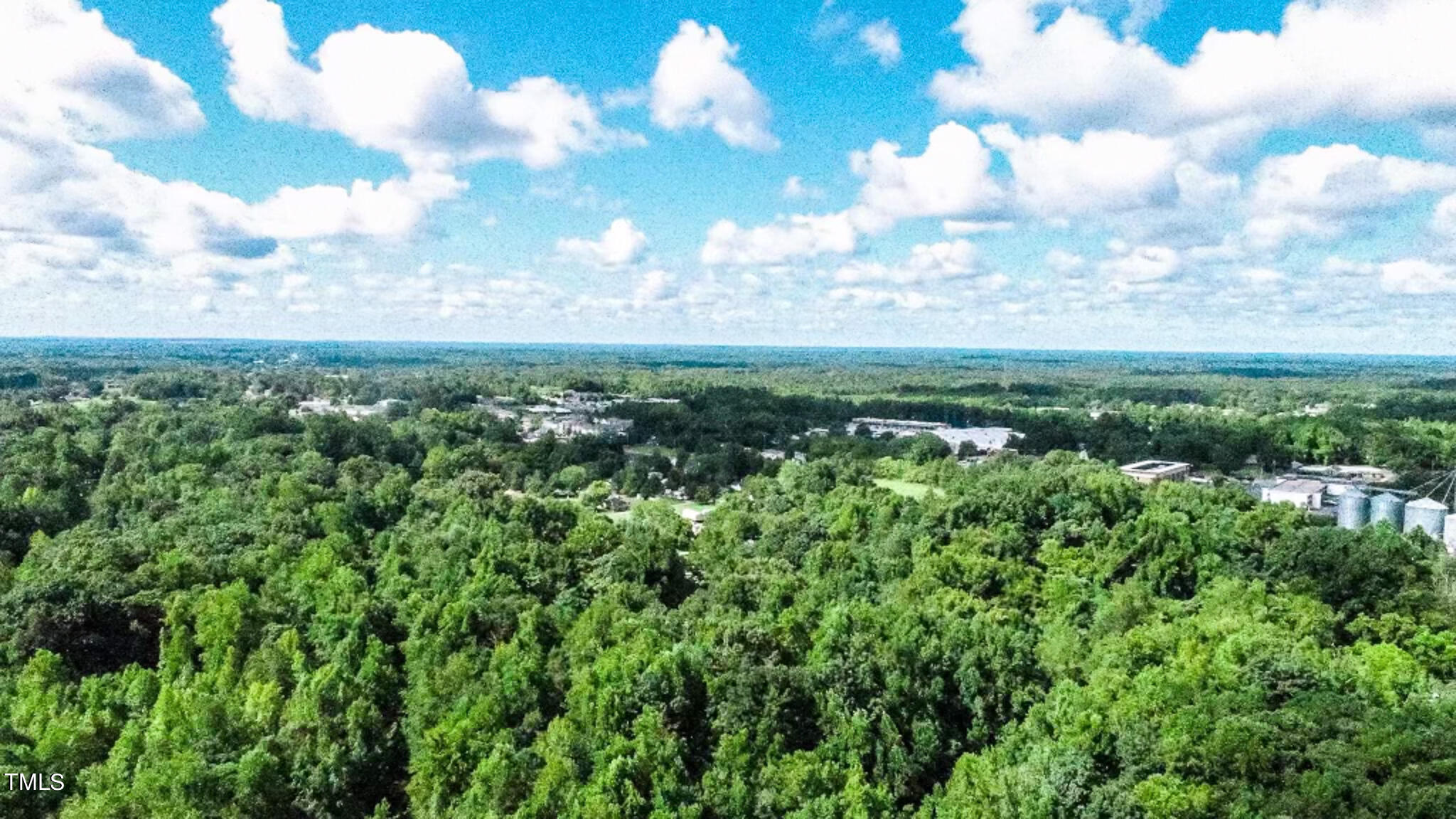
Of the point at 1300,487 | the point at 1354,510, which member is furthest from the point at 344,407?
the point at 1354,510

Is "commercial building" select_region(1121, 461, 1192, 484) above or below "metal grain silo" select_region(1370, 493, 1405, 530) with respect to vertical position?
below

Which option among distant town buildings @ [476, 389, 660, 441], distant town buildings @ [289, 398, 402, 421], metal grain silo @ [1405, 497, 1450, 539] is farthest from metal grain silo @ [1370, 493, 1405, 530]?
distant town buildings @ [289, 398, 402, 421]

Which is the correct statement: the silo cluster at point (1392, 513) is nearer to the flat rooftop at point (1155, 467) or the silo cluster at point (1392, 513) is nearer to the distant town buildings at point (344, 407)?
the flat rooftop at point (1155, 467)

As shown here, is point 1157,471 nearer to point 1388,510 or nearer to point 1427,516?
point 1388,510

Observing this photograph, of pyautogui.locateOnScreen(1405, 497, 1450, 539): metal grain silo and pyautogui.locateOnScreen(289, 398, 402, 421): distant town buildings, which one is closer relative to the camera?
pyautogui.locateOnScreen(1405, 497, 1450, 539): metal grain silo

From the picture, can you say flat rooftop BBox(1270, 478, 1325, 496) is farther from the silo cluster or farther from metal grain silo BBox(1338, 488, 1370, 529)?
metal grain silo BBox(1338, 488, 1370, 529)
